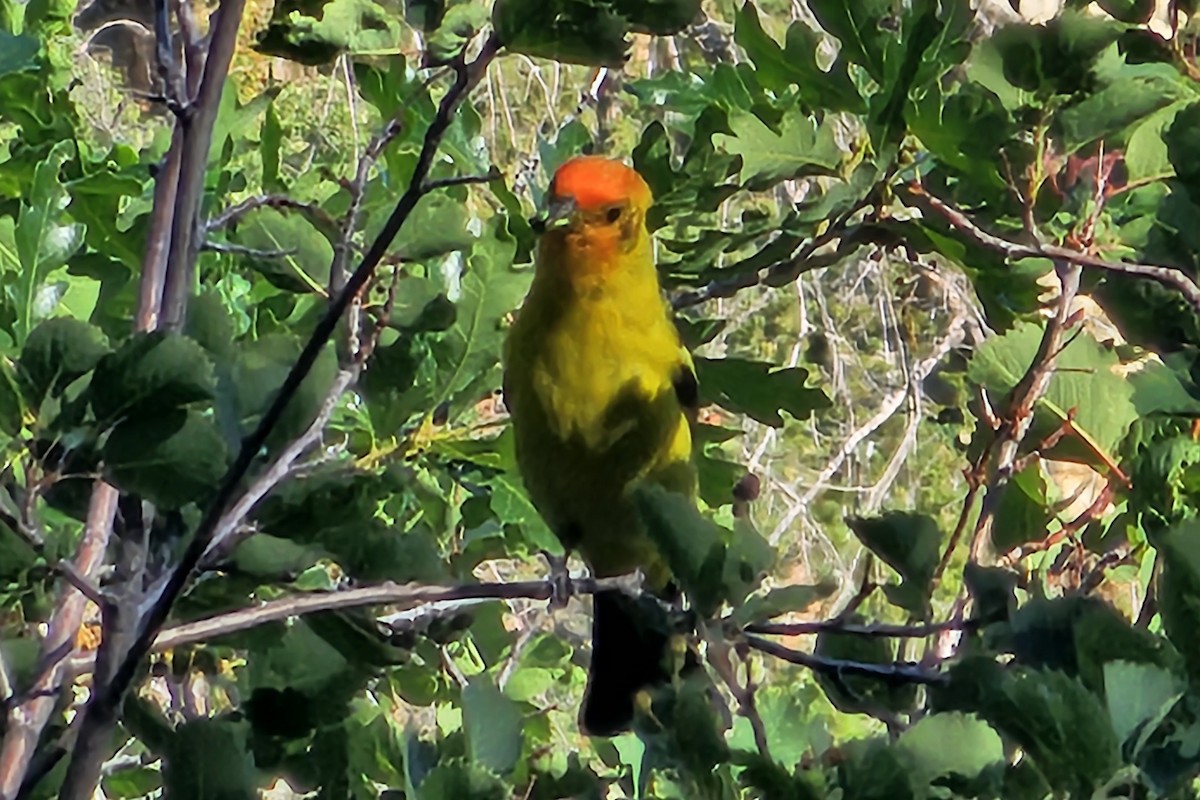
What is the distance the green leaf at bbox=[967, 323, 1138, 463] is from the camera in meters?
0.97

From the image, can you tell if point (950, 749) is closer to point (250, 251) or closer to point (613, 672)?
point (250, 251)

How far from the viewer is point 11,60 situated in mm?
736

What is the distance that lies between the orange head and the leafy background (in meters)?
0.03

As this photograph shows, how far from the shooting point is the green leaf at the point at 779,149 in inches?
39.4

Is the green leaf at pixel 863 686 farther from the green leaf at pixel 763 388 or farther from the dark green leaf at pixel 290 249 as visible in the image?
the dark green leaf at pixel 290 249

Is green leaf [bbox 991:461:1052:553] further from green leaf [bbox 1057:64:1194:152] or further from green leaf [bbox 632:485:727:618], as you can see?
green leaf [bbox 632:485:727:618]

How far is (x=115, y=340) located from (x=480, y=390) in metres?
0.26

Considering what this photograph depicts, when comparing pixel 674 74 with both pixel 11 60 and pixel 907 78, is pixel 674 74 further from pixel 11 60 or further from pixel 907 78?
pixel 11 60

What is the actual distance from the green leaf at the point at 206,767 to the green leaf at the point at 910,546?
0.34 meters

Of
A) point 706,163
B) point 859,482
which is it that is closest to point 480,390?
point 706,163

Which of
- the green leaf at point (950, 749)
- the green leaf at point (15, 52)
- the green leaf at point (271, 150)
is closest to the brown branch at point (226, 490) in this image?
the green leaf at point (15, 52)

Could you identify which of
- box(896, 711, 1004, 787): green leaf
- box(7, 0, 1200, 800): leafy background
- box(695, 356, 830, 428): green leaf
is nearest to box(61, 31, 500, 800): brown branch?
box(7, 0, 1200, 800): leafy background

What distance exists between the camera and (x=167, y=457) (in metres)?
0.71

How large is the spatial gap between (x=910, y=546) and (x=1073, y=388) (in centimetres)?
25
